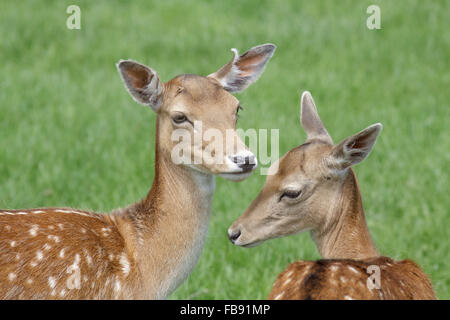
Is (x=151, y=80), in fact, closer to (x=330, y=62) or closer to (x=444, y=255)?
(x=444, y=255)

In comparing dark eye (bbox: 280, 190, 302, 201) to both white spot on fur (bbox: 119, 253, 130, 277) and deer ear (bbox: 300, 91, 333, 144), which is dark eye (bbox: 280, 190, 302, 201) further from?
white spot on fur (bbox: 119, 253, 130, 277)

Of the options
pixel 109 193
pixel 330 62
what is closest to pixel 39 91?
pixel 109 193

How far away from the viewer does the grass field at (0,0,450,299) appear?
706cm

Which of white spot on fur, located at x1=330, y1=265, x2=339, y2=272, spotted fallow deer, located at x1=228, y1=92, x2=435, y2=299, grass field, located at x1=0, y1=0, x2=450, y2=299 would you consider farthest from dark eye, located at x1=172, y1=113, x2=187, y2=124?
grass field, located at x1=0, y1=0, x2=450, y2=299

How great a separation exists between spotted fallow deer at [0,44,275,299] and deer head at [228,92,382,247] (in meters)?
0.31

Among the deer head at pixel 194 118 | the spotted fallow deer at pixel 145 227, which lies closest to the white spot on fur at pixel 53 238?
the spotted fallow deer at pixel 145 227

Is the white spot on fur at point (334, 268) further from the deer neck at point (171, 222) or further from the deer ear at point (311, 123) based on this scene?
the deer ear at point (311, 123)

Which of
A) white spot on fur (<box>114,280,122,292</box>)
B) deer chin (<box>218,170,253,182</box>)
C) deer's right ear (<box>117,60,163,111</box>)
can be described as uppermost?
deer's right ear (<box>117,60,163,111</box>)

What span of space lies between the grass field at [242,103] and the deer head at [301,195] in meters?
1.16

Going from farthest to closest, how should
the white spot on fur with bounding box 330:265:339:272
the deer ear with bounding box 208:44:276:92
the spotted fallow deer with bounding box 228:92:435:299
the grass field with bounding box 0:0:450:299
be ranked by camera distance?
the grass field with bounding box 0:0:450:299, the deer ear with bounding box 208:44:276:92, the spotted fallow deer with bounding box 228:92:435:299, the white spot on fur with bounding box 330:265:339:272

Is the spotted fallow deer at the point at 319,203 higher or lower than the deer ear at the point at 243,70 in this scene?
lower

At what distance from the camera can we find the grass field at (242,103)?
706 centimetres
